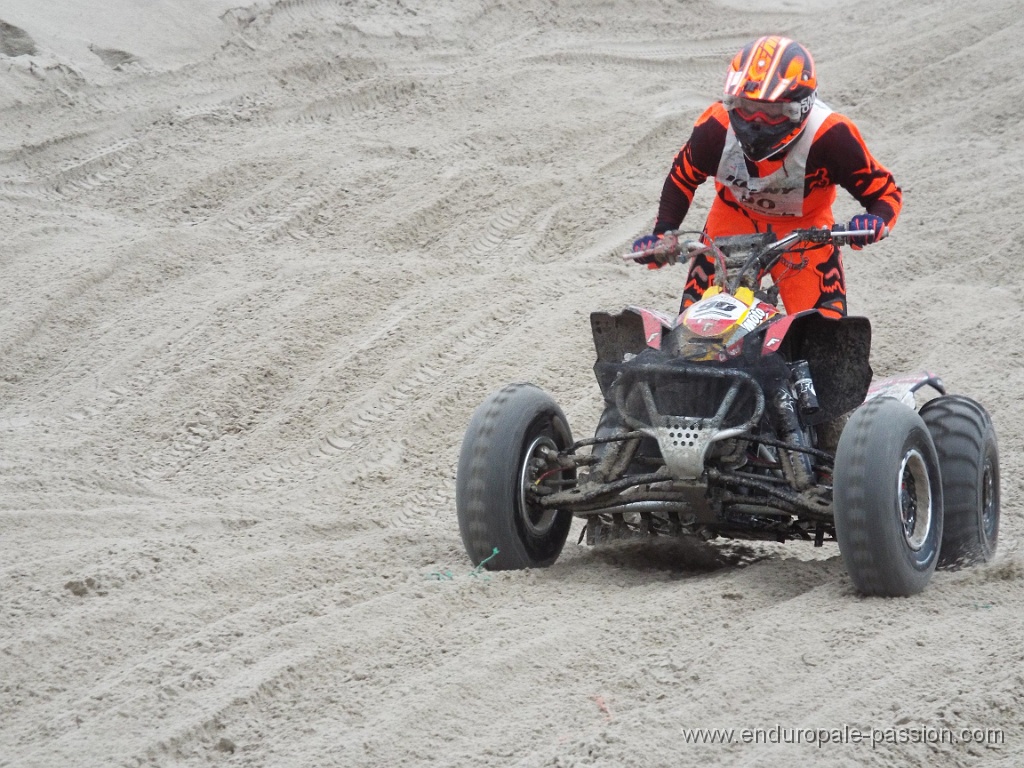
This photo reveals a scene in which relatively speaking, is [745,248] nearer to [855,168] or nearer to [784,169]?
[784,169]

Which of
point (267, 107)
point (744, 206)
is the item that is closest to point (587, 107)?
point (267, 107)

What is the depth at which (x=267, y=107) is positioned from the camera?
11.9m

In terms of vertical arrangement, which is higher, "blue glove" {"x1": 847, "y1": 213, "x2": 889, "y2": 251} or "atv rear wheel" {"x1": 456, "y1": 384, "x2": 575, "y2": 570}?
"blue glove" {"x1": 847, "y1": 213, "x2": 889, "y2": 251}

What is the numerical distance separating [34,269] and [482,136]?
13.0 feet

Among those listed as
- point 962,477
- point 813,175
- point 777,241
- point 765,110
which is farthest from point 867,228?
point 962,477

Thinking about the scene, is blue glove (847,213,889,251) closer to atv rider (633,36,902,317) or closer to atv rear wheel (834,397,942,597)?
atv rider (633,36,902,317)

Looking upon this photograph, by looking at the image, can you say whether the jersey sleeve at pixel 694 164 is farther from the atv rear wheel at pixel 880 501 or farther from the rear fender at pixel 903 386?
the atv rear wheel at pixel 880 501

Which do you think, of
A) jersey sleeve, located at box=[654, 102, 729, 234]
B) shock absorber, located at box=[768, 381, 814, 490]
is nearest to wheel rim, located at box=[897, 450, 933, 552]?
shock absorber, located at box=[768, 381, 814, 490]

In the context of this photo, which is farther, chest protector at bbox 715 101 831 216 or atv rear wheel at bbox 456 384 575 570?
chest protector at bbox 715 101 831 216

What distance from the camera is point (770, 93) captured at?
5688 mm

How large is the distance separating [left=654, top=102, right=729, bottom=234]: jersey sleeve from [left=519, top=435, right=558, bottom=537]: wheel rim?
1328 mm

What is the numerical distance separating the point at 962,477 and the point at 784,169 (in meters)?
1.56

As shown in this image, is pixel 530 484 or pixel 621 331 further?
pixel 621 331

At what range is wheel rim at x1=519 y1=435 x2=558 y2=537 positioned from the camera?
5.56 m
